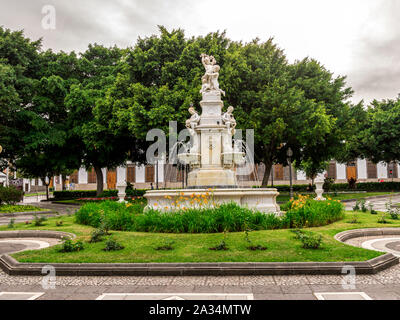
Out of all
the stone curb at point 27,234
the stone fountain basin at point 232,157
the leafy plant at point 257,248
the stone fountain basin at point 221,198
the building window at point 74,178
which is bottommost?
the stone curb at point 27,234

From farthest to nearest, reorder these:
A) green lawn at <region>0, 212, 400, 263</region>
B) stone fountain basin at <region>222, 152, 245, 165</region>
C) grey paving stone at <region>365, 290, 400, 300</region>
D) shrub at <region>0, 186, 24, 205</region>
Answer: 1. shrub at <region>0, 186, 24, 205</region>
2. stone fountain basin at <region>222, 152, 245, 165</region>
3. green lawn at <region>0, 212, 400, 263</region>
4. grey paving stone at <region>365, 290, 400, 300</region>

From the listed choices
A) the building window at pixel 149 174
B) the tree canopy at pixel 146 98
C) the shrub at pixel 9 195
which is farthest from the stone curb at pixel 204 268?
the building window at pixel 149 174

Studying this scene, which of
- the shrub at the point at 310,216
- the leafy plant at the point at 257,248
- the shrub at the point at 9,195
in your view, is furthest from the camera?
the shrub at the point at 9,195

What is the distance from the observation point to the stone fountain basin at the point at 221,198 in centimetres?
1065

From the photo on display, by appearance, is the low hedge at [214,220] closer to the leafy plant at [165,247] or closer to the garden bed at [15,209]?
the leafy plant at [165,247]

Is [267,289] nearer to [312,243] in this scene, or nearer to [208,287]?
[208,287]

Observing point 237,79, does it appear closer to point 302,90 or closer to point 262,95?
point 262,95

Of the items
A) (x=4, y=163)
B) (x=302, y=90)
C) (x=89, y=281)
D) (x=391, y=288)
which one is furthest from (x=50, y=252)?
(x=4, y=163)

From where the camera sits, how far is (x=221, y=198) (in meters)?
10.8

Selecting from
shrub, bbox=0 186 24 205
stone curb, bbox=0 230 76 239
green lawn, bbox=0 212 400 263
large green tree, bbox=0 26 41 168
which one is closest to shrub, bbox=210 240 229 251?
green lawn, bbox=0 212 400 263

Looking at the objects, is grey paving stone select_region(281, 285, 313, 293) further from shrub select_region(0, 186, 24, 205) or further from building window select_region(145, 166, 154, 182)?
building window select_region(145, 166, 154, 182)

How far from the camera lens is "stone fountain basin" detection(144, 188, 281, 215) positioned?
1065 centimetres

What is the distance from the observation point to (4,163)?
28875mm

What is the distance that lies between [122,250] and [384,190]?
39.0 metres
